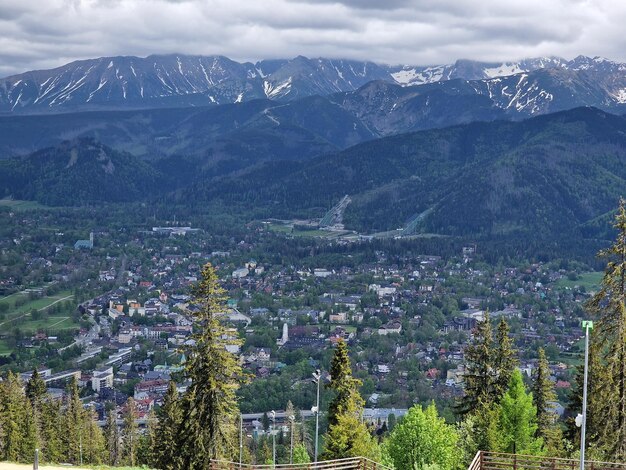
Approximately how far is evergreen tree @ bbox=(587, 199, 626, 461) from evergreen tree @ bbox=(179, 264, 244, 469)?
45.2ft

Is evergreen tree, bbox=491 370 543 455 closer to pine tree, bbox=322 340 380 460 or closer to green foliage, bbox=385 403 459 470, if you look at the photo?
green foliage, bbox=385 403 459 470

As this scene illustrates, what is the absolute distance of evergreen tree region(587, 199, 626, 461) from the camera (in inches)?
1315

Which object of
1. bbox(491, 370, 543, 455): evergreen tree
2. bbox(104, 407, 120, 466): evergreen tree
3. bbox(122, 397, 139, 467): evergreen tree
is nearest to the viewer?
bbox(491, 370, 543, 455): evergreen tree

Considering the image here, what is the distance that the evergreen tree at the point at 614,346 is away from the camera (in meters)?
33.4

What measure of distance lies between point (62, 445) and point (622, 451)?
4122 centimetres

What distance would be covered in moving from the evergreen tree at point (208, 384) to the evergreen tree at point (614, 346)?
13.8 metres

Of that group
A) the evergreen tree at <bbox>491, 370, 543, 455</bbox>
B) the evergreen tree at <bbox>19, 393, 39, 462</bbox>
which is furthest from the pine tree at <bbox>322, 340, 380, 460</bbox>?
the evergreen tree at <bbox>19, 393, 39, 462</bbox>

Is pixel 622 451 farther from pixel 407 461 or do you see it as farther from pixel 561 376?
pixel 561 376

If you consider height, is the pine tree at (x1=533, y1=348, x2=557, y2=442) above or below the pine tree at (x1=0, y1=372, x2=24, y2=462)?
above

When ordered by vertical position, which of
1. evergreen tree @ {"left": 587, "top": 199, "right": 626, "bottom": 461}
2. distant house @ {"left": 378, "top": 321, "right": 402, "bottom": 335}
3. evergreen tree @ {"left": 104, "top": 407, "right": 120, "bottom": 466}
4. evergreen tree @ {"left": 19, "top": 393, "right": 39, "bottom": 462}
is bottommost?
distant house @ {"left": 378, "top": 321, "right": 402, "bottom": 335}

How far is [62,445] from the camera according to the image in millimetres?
63500

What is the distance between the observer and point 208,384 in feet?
119

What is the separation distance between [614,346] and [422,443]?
31.1 feet

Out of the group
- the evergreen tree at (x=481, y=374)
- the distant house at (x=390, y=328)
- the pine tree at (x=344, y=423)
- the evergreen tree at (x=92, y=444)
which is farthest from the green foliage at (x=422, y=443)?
the distant house at (x=390, y=328)
